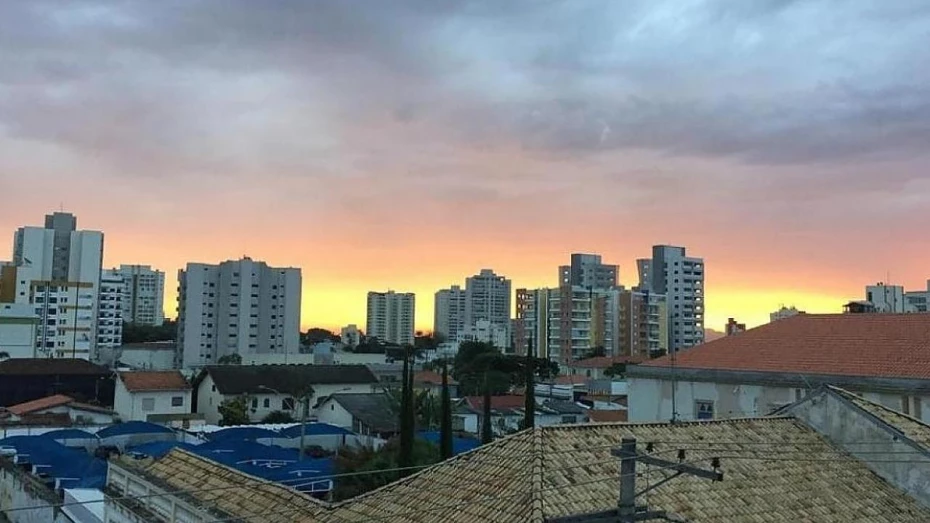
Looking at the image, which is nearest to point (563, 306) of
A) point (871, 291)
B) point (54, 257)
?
point (871, 291)

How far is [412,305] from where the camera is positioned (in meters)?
170

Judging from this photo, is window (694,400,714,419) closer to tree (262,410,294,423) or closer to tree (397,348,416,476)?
tree (397,348,416,476)

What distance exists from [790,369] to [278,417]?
38851 millimetres

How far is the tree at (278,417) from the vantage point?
5588 centimetres

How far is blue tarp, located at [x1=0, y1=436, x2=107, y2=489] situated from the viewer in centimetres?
2650

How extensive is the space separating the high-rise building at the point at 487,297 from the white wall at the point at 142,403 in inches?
4280

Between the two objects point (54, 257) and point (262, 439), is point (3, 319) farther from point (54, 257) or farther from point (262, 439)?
point (262, 439)

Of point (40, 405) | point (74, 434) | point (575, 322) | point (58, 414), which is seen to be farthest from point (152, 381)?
point (575, 322)

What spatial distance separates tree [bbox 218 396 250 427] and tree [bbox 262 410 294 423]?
66.5 inches

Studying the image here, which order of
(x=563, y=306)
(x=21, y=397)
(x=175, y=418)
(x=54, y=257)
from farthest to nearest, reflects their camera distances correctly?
(x=563, y=306) → (x=54, y=257) → (x=21, y=397) → (x=175, y=418)

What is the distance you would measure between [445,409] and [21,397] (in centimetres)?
4589

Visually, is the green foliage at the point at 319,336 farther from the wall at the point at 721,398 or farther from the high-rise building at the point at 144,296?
the wall at the point at 721,398

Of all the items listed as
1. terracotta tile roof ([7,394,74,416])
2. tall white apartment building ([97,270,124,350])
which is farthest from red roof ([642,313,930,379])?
tall white apartment building ([97,270,124,350])

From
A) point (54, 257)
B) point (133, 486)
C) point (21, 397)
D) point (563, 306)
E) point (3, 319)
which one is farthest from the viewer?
point (563, 306)
